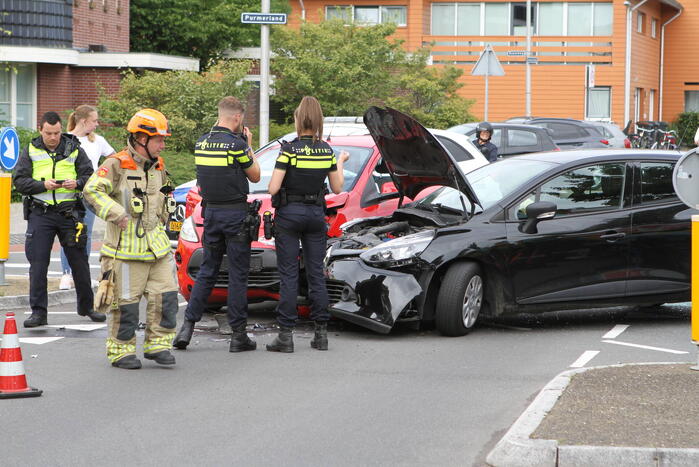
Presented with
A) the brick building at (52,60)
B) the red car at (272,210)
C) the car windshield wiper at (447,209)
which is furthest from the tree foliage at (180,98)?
the car windshield wiper at (447,209)

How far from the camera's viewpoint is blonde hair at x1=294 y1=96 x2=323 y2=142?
885cm

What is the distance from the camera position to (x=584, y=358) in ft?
28.9

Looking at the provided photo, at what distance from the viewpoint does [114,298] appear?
820 centimetres

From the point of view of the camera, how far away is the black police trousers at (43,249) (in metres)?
9.98

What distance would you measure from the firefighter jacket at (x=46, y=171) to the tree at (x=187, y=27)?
31.4 m

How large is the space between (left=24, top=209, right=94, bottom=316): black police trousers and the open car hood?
278 centimetres

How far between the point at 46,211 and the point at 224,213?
205 cm

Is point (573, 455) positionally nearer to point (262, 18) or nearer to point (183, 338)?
point (183, 338)

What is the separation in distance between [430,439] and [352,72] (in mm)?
27343

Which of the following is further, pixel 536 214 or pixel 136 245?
pixel 536 214

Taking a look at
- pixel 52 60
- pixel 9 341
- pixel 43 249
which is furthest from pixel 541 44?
pixel 9 341

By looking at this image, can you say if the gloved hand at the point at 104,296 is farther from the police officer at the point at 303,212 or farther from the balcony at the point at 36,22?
the balcony at the point at 36,22

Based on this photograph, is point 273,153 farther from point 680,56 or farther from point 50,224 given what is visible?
point 680,56

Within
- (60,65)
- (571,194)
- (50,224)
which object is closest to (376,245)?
(571,194)
